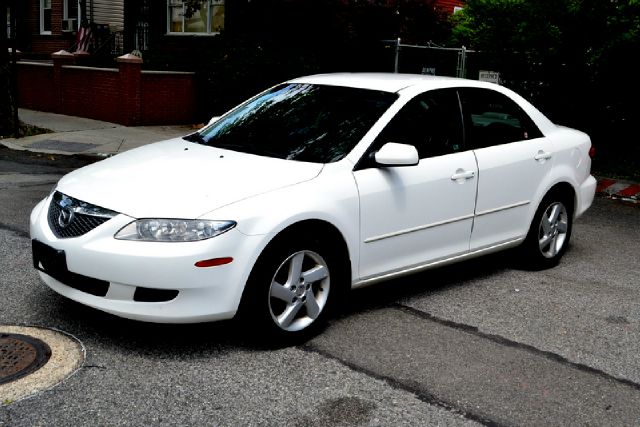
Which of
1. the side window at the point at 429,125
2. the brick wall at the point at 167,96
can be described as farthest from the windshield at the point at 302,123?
the brick wall at the point at 167,96

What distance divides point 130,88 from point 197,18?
7.17 metres

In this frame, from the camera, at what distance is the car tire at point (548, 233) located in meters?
6.51

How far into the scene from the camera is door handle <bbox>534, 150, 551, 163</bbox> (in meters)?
6.34

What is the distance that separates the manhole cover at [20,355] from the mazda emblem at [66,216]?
69 centimetres

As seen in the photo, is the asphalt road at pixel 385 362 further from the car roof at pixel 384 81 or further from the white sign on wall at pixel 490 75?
Result: the white sign on wall at pixel 490 75

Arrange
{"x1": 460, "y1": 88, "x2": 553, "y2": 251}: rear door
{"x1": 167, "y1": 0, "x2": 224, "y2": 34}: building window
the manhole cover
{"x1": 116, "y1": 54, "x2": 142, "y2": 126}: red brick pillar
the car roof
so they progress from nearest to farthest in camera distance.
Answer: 1. the manhole cover
2. the car roof
3. {"x1": 460, "y1": 88, "x2": 553, "y2": 251}: rear door
4. {"x1": 116, "y1": 54, "x2": 142, "y2": 126}: red brick pillar
5. {"x1": 167, "y1": 0, "x2": 224, "y2": 34}: building window

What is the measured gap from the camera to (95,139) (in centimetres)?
1519

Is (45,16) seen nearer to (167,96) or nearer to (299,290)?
(167,96)

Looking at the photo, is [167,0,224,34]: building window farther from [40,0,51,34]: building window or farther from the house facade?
[40,0,51,34]: building window

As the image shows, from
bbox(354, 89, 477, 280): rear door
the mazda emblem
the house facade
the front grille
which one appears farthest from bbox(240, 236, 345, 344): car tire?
the house facade

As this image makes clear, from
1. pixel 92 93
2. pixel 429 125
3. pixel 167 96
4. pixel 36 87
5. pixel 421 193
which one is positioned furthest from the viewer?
pixel 36 87

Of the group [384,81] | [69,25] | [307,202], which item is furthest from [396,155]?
[69,25]

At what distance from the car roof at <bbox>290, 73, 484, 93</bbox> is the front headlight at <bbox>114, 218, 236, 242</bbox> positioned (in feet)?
6.35

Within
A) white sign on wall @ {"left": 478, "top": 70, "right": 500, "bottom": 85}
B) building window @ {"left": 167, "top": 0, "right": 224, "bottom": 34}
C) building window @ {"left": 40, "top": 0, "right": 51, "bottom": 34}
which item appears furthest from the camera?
building window @ {"left": 40, "top": 0, "right": 51, "bottom": 34}
